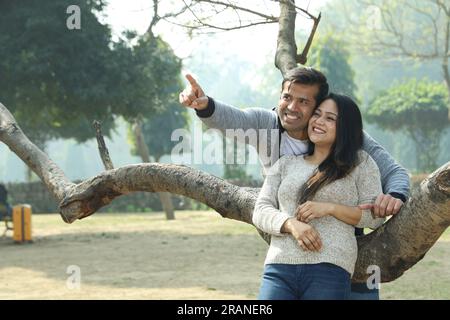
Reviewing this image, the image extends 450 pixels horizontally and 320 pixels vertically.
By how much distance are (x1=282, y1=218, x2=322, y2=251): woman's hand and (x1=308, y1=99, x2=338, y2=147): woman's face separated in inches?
17.3

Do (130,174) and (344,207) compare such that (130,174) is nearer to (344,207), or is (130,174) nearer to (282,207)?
(282,207)

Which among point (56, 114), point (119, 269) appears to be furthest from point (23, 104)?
point (119, 269)

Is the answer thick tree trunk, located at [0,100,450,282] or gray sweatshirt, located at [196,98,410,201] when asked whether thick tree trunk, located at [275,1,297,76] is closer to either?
A: gray sweatshirt, located at [196,98,410,201]

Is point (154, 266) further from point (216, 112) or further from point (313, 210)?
point (313, 210)

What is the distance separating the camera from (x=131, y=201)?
32.5 metres

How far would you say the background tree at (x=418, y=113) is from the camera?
1403 inches

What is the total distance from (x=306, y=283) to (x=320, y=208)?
12.8 inches

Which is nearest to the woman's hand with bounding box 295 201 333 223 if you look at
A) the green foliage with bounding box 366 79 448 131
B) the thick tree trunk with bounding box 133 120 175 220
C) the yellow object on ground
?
the yellow object on ground

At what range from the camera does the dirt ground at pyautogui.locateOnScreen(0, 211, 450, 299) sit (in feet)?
30.6

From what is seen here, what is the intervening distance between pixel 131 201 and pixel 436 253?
21199 millimetres

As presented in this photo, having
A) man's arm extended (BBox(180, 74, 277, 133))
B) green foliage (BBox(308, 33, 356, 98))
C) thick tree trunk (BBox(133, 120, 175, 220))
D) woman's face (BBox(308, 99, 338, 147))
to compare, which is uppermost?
green foliage (BBox(308, 33, 356, 98))

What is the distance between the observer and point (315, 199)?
321 centimetres

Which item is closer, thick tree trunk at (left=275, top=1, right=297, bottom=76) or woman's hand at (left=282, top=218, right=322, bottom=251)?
woman's hand at (left=282, top=218, right=322, bottom=251)

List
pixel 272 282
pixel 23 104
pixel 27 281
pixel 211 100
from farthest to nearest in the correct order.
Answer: pixel 23 104 < pixel 27 281 < pixel 211 100 < pixel 272 282
